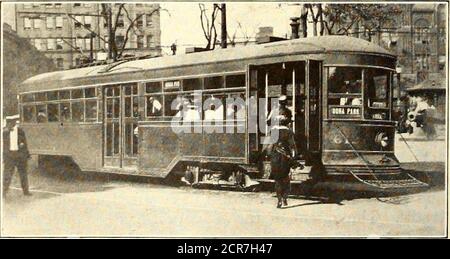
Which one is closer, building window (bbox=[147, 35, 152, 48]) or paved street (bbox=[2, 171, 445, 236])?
paved street (bbox=[2, 171, 445, 236])

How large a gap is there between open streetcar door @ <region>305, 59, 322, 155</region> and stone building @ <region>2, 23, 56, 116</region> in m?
4.75

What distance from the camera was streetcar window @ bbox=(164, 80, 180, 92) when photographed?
35.3 ft

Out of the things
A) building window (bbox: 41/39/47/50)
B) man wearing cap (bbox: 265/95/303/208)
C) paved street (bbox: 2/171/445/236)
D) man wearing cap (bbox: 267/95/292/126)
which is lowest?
paved street (bbox: 2/171/445/236)

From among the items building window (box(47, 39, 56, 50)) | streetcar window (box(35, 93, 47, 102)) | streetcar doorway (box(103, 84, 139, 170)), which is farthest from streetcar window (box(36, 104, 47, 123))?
streetcar doorway (box(103, 84, 139, 170))

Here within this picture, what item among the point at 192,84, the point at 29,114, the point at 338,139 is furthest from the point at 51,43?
the point at 338,139

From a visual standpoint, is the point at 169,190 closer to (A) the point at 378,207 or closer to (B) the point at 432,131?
(A) the point at 378,207

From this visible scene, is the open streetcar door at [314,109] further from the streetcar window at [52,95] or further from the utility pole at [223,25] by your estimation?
the streetcar window at [52,95]

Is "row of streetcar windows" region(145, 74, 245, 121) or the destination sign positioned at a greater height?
"row of streetcar windows" region(145, 74, 245, 121)

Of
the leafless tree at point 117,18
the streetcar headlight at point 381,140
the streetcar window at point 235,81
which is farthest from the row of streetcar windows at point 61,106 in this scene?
the streetcar headlight at point 381,140

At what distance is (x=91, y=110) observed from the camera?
12086 millimetres

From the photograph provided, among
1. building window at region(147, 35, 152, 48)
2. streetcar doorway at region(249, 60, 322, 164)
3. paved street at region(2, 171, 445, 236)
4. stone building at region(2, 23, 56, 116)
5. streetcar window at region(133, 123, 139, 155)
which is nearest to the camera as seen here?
paved street at region(2, 171, 445, 236)

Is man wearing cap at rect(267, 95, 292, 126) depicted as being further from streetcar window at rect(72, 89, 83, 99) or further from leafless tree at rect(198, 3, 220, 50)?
streetcar window at rect(72, 89, 83, 99)
